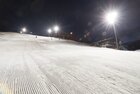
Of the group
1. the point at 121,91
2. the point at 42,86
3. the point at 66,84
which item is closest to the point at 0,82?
the point at 42,86

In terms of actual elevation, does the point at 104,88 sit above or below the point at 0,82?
above

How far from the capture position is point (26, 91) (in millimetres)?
2818

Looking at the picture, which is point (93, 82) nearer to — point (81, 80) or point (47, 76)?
point (81, 80)

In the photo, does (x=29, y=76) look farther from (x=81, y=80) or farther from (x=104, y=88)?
(x=104, y=88)

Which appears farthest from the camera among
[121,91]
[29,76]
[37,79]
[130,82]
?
[29,76]

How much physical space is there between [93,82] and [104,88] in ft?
1.44

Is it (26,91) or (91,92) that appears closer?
(91,92)

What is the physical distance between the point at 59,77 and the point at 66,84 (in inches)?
23.2

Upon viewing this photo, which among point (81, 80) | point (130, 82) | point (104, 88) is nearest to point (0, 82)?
point (81, 80)

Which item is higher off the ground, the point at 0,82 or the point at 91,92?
the point at 91,92

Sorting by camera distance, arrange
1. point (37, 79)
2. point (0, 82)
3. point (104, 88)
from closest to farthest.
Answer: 1. point (104, 88)
2. point (0, 82)
3. point (37, 79)

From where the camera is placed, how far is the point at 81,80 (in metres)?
3.29

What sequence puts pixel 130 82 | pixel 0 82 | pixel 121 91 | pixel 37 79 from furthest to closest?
pixel 37 79 < pixel 0 82 < pixel 130 82 < pixel 121 91

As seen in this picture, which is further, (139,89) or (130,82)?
(130,82)
